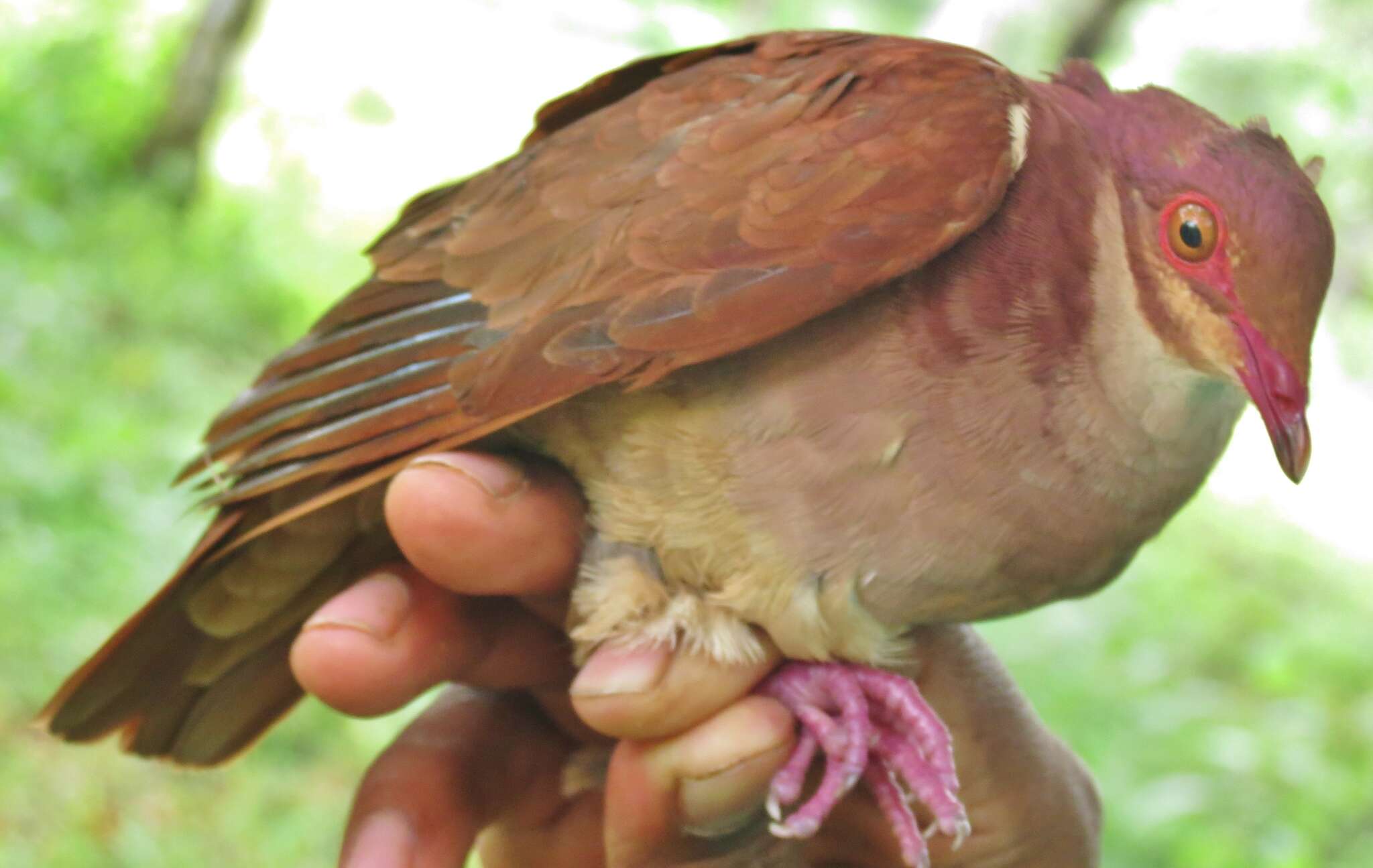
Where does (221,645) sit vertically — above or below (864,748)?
above

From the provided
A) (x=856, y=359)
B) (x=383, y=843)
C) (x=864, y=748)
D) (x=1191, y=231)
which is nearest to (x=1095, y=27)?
(x=1191, y=231)

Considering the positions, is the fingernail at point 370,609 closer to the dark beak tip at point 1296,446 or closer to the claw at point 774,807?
the claw at point 774,807

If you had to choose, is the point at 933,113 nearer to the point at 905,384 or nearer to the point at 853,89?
the point at 853,89

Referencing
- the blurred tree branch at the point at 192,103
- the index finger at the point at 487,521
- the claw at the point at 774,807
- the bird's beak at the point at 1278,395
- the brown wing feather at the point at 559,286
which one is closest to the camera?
the bird's beak at the point at 1278,395

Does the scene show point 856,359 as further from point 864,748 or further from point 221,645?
point 221,645

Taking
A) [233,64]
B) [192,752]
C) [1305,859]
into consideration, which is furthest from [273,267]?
[1305,859]

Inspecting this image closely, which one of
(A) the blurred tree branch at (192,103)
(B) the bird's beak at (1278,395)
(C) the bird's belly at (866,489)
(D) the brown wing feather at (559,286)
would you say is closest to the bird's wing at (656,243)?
(D) the brown wing feather at (559,286)
